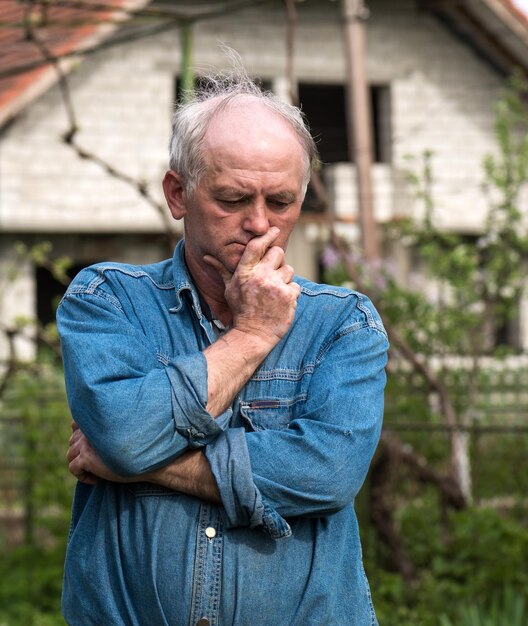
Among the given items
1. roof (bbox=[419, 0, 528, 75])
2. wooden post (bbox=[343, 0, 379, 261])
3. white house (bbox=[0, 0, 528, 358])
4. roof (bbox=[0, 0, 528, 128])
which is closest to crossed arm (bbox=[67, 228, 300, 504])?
wooden post (bbox=[343, 0, 379, 261])

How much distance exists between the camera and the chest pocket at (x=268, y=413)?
2.54m

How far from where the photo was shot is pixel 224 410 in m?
2.46

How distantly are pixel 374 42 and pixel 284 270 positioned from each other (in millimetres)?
13703

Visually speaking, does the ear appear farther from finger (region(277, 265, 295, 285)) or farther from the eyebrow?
finger (region(277, 265, 295, 285))

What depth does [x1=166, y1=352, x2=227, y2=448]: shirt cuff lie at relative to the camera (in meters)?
2.37

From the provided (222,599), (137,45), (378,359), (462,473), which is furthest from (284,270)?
(137,45)

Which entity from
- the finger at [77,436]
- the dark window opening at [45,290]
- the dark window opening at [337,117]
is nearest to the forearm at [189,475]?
the finger at [77,436]

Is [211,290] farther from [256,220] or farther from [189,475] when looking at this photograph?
[189,475]

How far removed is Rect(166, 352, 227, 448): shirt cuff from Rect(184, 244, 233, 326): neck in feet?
0.93

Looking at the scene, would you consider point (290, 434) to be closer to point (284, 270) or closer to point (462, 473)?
point (284, 270)

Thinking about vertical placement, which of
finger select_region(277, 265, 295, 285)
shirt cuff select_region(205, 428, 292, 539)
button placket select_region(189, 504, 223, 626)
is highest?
finger select_region(277, 265, 295, 285)

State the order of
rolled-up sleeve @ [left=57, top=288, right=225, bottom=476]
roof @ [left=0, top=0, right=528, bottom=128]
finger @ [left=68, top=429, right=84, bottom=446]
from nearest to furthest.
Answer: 1. rolled-up sleeve @ [left=57, top=288, right=225, bottom=476]
2. finger @ [left=68, top=429, right=84, bottom=446]
3. roof @ [left=0, top=0, right=528, bottom=128]

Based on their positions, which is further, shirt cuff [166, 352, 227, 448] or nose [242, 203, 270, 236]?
nose [242, 203, 270, 236]

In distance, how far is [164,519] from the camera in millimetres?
2432
